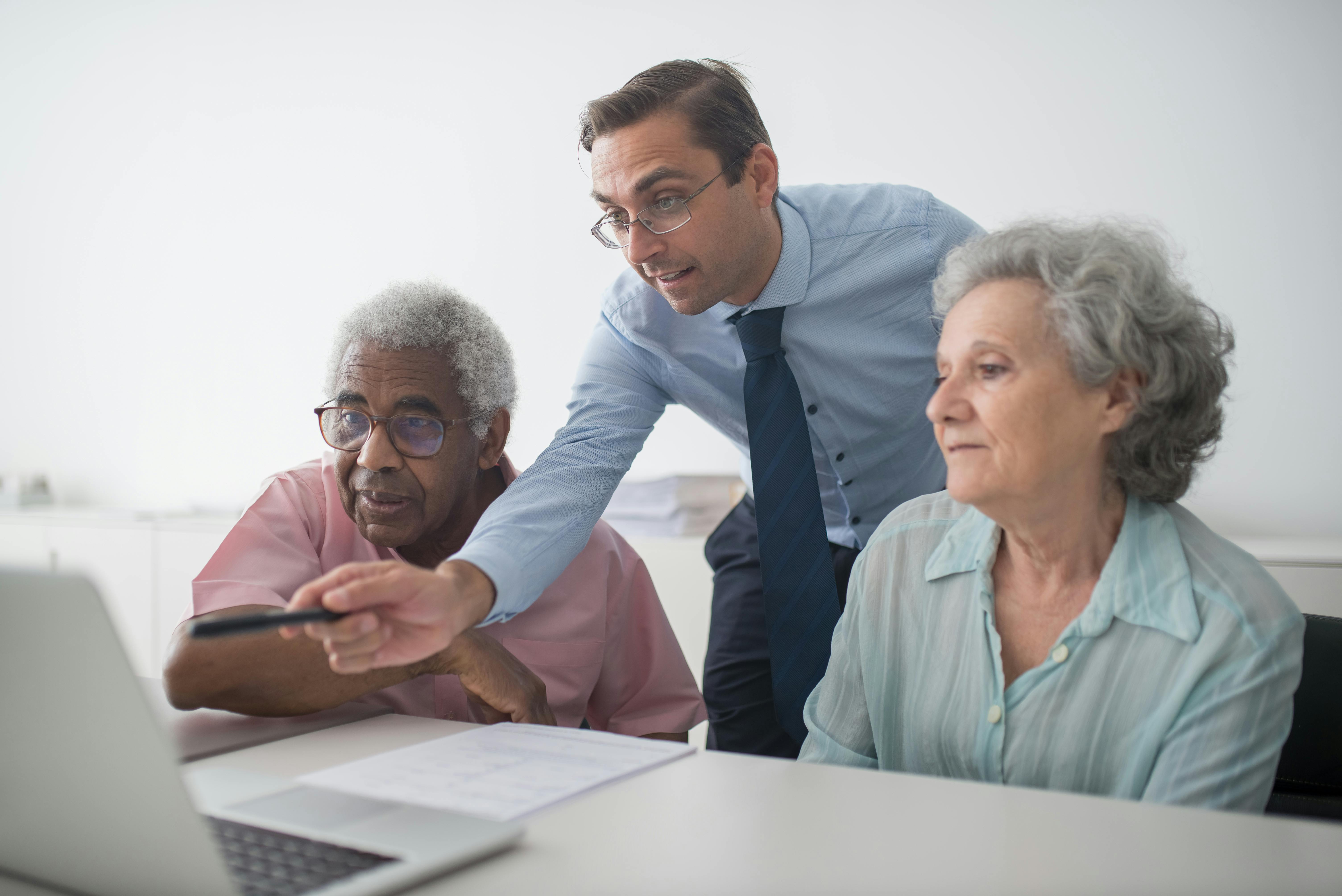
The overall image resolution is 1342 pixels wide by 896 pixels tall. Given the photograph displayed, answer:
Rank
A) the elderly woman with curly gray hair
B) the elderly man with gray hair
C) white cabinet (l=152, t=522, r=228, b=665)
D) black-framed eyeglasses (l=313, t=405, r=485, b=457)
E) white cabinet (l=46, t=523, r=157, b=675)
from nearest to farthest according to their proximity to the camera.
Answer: the elderly woman with curly gray hair
the elderly man with gray hair
black-framed eyeglasses (l=313, t=405, r=485, b=457)
white cabinet (l=152, t=522, r=228, b=665)
white cabinet (l=46, t=523, r=157, b=675)

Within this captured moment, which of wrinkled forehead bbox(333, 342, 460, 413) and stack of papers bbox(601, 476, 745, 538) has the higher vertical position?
wrinkled forehead bbox(333, 342, 460, 413)

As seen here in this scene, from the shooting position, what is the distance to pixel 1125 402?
120 cm

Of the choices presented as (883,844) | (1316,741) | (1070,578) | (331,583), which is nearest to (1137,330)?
(1070,578)

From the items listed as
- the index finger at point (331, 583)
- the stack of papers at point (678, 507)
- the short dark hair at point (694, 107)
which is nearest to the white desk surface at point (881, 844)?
the index finger at point (331, 583)

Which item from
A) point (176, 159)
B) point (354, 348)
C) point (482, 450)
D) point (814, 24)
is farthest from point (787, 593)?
point (176, 159)

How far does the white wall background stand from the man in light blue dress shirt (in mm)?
549

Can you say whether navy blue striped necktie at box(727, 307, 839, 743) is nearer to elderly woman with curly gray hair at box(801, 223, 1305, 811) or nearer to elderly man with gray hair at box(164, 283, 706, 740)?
elderly man with gray hair at box(164, 283, 706, 740)

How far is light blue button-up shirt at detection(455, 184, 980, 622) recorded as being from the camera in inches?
71.9

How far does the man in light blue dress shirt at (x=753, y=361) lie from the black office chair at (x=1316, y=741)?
0.70m

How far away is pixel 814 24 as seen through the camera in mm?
2869

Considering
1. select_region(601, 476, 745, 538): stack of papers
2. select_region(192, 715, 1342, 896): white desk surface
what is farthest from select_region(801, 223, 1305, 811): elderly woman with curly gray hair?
select_region(601, 476, 745, 538): stack of papers

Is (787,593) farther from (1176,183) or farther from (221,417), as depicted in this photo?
Answer: (221,417)

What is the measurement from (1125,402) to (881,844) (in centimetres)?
65

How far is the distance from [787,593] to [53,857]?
3.86 ft
